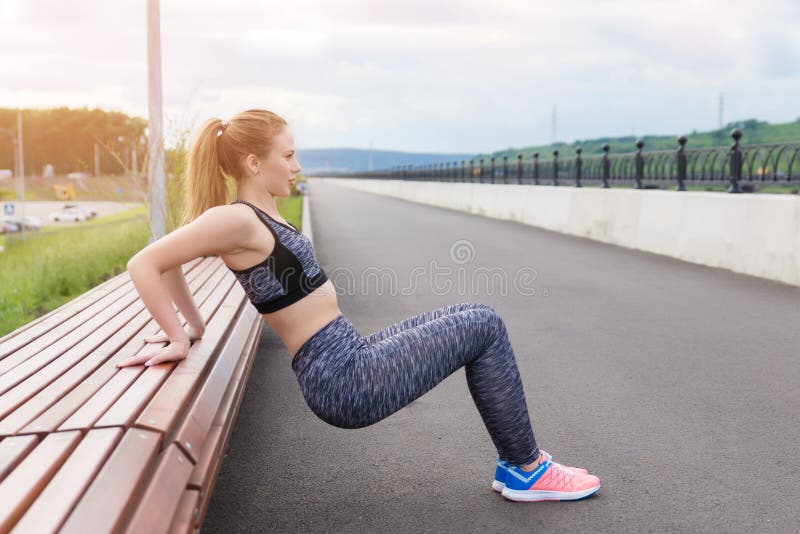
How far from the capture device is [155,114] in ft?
40.0

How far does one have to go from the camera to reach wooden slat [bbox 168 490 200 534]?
2.34 m

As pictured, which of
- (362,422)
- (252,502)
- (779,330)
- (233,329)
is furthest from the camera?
(779,330)

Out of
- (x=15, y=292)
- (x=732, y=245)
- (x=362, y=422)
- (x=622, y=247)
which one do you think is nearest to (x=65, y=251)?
(x=15, y=292)

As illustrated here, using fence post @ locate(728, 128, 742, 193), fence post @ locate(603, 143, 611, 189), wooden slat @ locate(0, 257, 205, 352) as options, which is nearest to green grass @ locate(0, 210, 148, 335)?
wooden slat @ locate(0, 257, 205, 352)

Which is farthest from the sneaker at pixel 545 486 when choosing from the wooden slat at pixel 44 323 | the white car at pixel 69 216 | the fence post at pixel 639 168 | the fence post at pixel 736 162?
the white car at pixel 69 216

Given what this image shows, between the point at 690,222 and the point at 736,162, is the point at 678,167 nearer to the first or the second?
the point at 736,162

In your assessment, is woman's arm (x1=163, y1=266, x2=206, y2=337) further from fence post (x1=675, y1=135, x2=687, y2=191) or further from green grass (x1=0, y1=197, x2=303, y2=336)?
fence post (x1=675, y1=135, x2=687, y2=191)

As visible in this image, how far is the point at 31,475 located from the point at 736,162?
11.9 meters

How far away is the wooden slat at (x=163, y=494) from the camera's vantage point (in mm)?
2119

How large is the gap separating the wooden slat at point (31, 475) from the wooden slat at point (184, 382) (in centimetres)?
24

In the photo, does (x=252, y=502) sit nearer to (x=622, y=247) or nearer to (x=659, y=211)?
(x=659, y=211)

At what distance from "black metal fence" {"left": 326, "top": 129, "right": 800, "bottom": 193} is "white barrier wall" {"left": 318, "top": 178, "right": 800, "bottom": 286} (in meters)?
0.80

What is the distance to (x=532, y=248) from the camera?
14695mm

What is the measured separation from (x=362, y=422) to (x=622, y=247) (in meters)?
11.9
